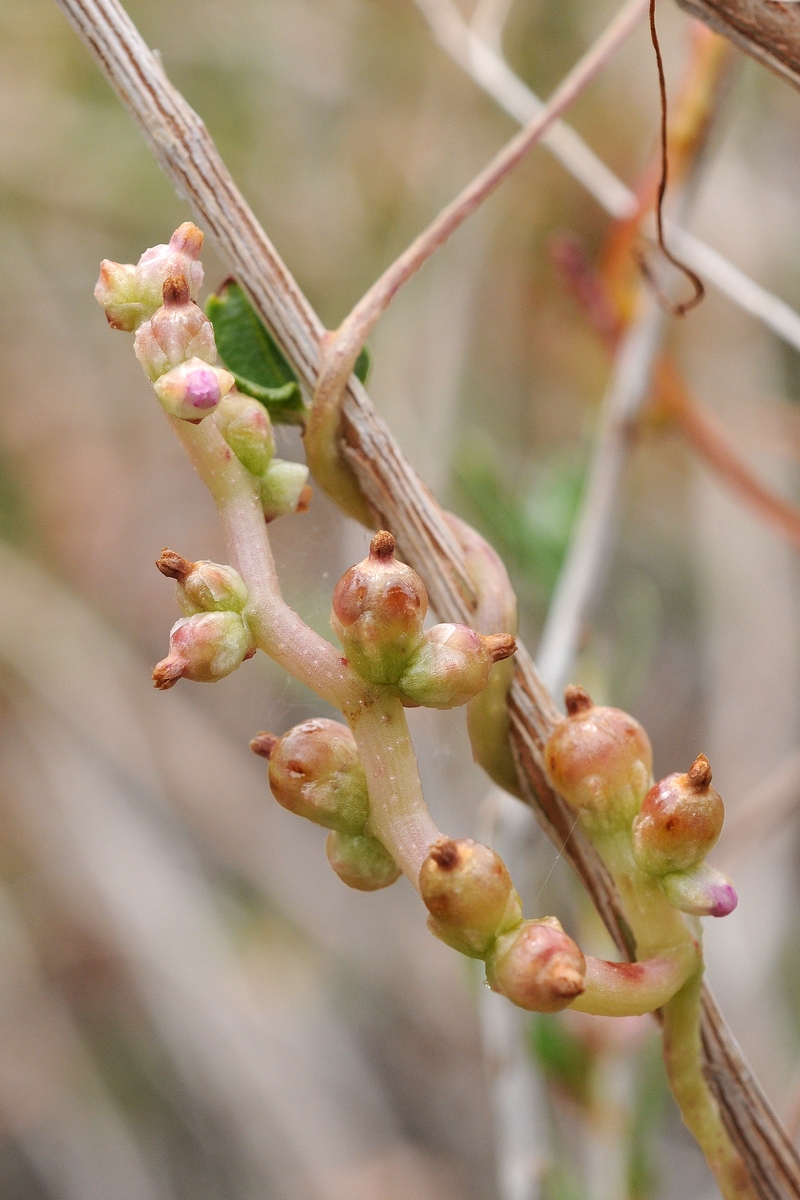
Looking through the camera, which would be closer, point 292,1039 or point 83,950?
point 292,1039

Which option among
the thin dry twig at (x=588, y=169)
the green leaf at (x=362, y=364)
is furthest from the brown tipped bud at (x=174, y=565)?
the thin dry twig at (x=588, y=169)

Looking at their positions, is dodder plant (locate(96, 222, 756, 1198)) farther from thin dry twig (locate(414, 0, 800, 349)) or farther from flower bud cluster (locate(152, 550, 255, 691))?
thin dry twig (locate(414, 0, 800, 349))

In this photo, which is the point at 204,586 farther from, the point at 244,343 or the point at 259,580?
the point at 244,343

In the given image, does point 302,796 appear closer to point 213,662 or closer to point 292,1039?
point 213,662

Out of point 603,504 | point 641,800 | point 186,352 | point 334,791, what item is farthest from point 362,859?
point 603,504

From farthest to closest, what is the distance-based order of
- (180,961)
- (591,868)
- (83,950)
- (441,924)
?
(83,950) < (180,961) < (591,868) < (441,924)

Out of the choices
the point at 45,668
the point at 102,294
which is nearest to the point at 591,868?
the point at 102,294

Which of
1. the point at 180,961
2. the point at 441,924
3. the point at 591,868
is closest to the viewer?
the point at 441,924
